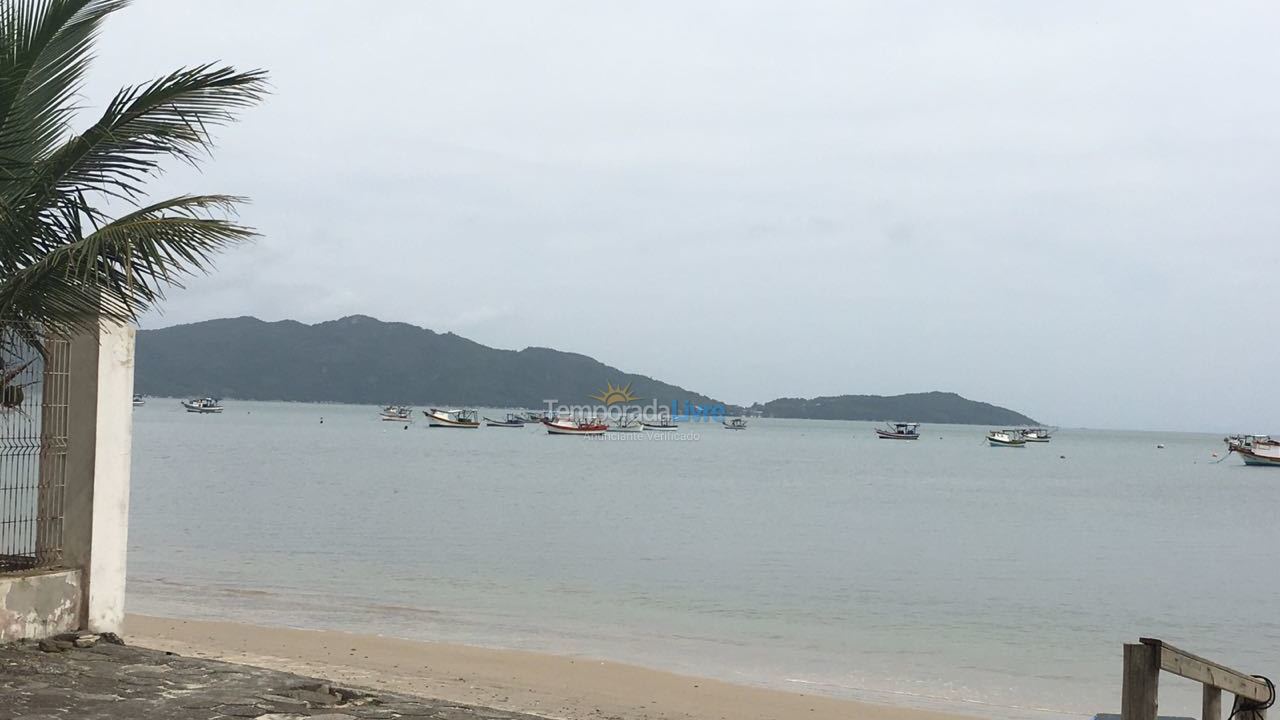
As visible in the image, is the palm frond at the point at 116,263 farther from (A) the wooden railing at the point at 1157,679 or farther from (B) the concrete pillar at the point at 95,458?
(A) the wooden railing at the point at 1157,679

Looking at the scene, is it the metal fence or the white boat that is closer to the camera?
the metal fence

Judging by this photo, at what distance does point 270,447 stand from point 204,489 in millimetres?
41658

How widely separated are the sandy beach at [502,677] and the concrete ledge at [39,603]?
2.73m

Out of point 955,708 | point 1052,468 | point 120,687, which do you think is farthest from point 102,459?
point 1052,468

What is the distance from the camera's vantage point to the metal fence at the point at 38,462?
1004 centimetres

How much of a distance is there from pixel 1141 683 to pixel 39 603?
900 centimetres

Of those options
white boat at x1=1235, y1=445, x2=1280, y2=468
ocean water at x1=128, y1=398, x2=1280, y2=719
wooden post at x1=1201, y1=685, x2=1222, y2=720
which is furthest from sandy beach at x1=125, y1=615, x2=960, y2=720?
white boat at x1=1235, y1=445, x2=1280, y2=468

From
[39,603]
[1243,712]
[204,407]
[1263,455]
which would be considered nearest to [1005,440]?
[1263,455]

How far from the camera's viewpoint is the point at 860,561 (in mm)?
29438

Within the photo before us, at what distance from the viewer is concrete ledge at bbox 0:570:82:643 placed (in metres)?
9.59

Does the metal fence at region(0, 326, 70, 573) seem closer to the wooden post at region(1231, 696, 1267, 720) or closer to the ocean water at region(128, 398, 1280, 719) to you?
the ocean water at region(128, 398, 1280, 719)

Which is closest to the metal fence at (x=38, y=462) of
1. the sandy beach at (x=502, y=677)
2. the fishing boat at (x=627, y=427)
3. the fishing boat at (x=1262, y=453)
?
the sandy beach at (x=502, y=677)

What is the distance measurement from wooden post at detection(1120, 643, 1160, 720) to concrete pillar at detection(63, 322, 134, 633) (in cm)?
848

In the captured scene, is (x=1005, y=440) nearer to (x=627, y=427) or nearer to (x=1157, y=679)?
(x=627, y=427)
